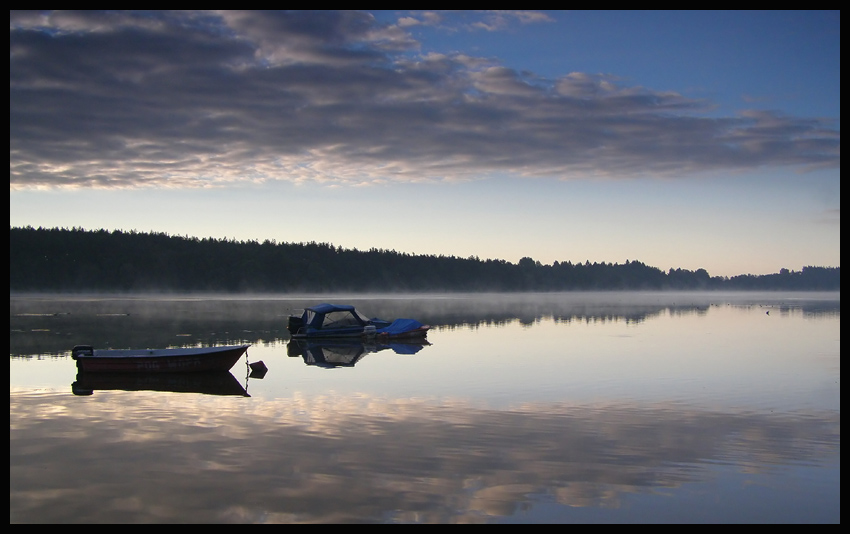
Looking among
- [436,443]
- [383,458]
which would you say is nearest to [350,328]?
[436,443]

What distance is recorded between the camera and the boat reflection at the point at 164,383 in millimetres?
22734

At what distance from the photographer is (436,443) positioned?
14.7 meters

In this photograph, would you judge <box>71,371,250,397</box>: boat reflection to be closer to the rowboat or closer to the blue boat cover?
the rowboat

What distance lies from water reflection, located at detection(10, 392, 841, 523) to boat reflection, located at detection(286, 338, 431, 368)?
39.9 feet

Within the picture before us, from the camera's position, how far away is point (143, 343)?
38.9 m

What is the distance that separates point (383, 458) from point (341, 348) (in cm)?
2680

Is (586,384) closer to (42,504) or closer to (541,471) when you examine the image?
(541,471)

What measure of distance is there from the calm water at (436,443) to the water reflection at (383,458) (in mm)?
48

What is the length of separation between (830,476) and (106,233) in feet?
662

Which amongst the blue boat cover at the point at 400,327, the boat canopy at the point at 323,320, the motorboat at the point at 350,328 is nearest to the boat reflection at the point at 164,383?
the motorboat at the point at 350,328

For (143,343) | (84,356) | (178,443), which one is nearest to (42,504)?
(178,443)

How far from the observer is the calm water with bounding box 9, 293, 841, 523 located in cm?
1083

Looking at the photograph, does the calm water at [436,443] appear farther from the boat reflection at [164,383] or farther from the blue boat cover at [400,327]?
the blue boat cover at [400,327]

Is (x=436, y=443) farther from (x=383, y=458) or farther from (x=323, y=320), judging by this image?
(x=323, y=320)
